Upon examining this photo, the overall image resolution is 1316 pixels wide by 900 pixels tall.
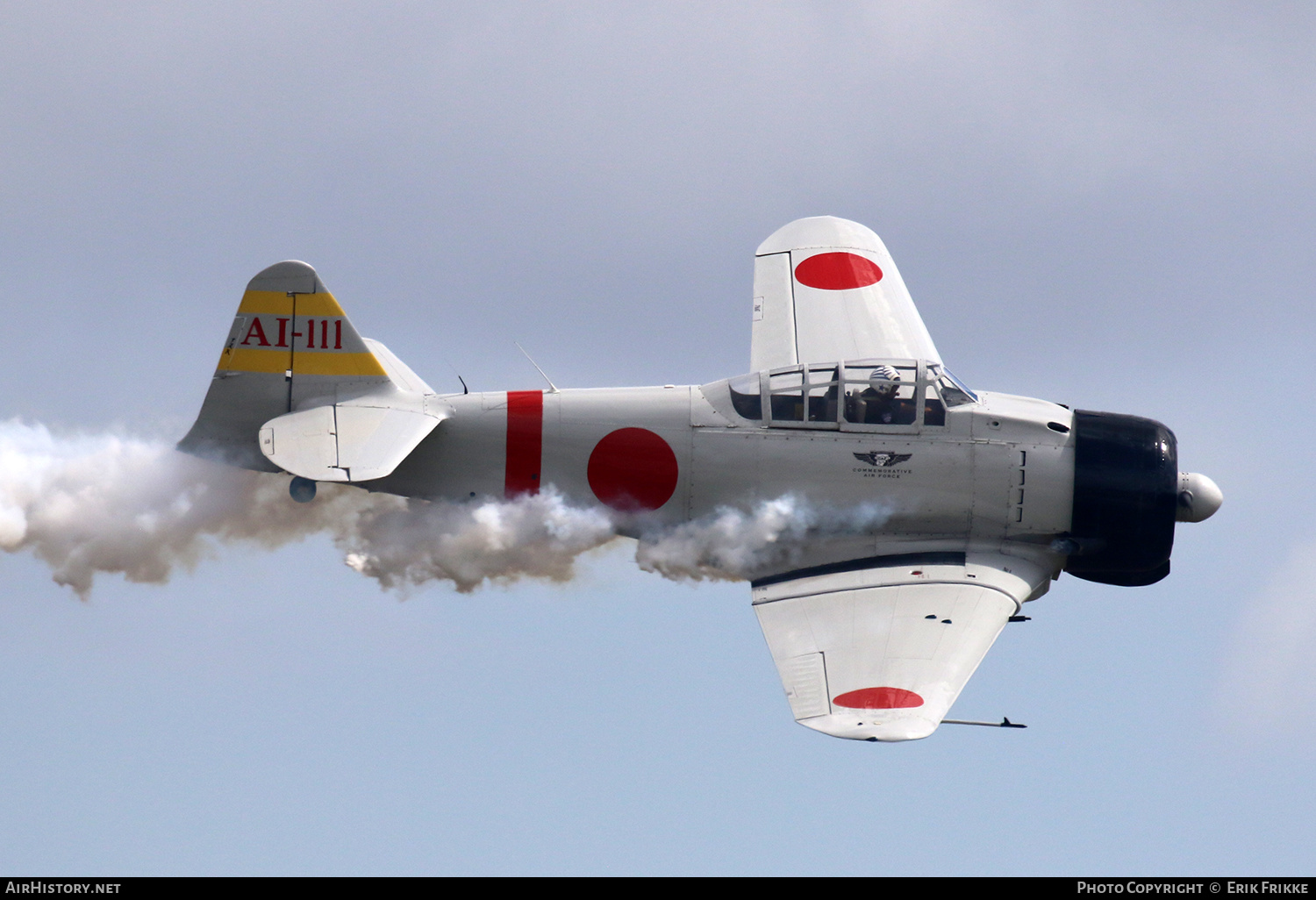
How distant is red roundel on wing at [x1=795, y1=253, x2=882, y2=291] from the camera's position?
18.7 m

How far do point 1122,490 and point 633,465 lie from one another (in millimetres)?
4718

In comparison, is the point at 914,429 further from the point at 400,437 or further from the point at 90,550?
the point at 90,550

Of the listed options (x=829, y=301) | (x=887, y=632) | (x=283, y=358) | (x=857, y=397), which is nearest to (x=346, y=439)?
(x=283, y=358)

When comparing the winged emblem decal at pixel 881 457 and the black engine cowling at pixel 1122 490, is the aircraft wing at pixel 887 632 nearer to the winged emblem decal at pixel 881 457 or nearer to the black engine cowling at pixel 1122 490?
the black engine cowling at pixel 1122 490

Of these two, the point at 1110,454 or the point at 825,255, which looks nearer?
the point at 1110,454

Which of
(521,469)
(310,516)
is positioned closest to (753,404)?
(521,469)

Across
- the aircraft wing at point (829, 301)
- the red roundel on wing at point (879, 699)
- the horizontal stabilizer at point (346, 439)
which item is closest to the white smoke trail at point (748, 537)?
the aircraft wing at point (829, 301)

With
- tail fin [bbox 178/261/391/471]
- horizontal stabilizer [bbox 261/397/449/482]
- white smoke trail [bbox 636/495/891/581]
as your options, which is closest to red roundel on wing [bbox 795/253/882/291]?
white smoke trail [bbox 636/495/891/581]

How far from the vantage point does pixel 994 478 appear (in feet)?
51.2

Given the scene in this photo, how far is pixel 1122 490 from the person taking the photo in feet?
51.4

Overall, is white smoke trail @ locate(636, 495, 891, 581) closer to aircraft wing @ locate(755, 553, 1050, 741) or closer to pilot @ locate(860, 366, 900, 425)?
aircraft wing @ locate(755, 553, 1050, 741)

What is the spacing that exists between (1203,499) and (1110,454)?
111 cm

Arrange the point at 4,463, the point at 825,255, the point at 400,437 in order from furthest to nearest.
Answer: the point at 825,255 → the point at 4,463 → the point at 400,437

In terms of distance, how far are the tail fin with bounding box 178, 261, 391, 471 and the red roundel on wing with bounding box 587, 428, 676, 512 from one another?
2312 mm
